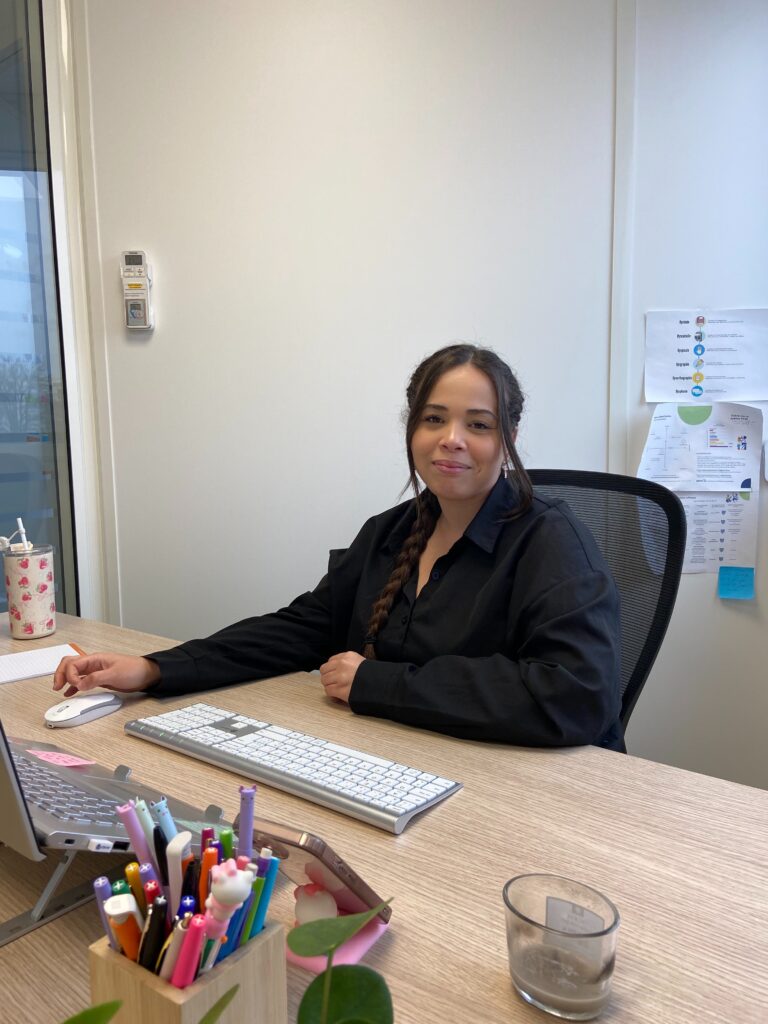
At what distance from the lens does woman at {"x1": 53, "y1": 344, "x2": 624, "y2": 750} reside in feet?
3.43

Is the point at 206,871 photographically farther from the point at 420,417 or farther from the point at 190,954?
the point at 420,417

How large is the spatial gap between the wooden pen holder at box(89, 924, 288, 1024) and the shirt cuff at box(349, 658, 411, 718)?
59 cm

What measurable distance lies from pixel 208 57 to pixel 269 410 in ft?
3.30

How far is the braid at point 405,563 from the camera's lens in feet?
4.46

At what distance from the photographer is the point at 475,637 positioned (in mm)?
1246

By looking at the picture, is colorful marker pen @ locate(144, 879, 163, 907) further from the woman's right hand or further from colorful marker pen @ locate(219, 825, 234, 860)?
the woman's right hand

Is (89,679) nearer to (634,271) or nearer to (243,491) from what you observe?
(243,491)

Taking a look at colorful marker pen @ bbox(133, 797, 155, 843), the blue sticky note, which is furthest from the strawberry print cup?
the blue sticky note

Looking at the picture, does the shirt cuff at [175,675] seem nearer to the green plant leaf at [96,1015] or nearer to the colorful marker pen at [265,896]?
the colorful marker pen at [265,896]

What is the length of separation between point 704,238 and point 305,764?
5.31ft

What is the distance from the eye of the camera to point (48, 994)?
0.58m

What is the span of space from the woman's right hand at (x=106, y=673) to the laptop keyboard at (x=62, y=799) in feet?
1.27

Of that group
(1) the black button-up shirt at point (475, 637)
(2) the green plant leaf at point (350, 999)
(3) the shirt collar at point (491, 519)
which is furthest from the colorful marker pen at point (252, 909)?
(3) the shirt collar at point (491, 519)

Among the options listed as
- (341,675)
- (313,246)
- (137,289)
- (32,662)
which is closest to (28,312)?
(137,289)
